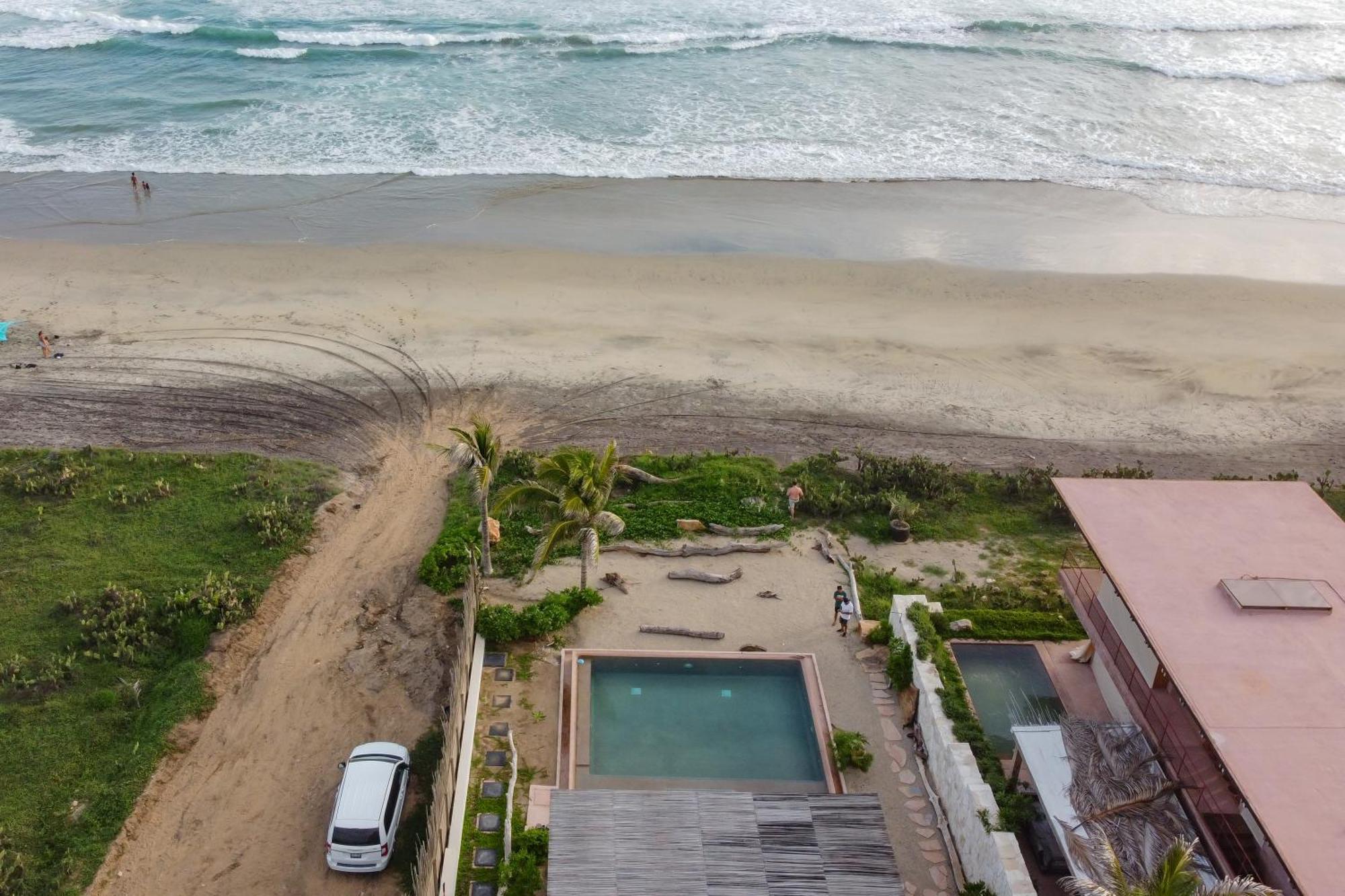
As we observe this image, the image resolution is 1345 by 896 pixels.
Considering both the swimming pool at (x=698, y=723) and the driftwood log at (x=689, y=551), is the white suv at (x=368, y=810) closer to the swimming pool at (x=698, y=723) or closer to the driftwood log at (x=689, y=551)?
the swimming pool at (x=698, y=723)

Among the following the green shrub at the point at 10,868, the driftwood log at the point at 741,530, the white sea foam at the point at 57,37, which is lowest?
the green shrub at the point at 10,868

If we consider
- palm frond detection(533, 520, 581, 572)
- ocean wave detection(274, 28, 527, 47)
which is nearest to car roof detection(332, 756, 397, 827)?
palm frond detection(533, 520, 581, 572)

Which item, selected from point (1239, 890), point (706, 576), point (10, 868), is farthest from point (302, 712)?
point (1239, 890)

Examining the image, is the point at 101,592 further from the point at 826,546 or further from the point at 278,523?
the point at 826,546

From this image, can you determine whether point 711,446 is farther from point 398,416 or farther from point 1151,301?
point 1151,301

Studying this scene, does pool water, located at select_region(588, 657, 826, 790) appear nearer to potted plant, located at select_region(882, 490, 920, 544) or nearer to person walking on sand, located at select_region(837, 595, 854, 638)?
person walking on sand, located at select_region(837, 595, 854, 638)

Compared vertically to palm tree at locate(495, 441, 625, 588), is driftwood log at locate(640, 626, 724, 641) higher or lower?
lower

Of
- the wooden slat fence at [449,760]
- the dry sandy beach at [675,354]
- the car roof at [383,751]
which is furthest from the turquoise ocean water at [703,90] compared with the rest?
the car roof at [383,751]
